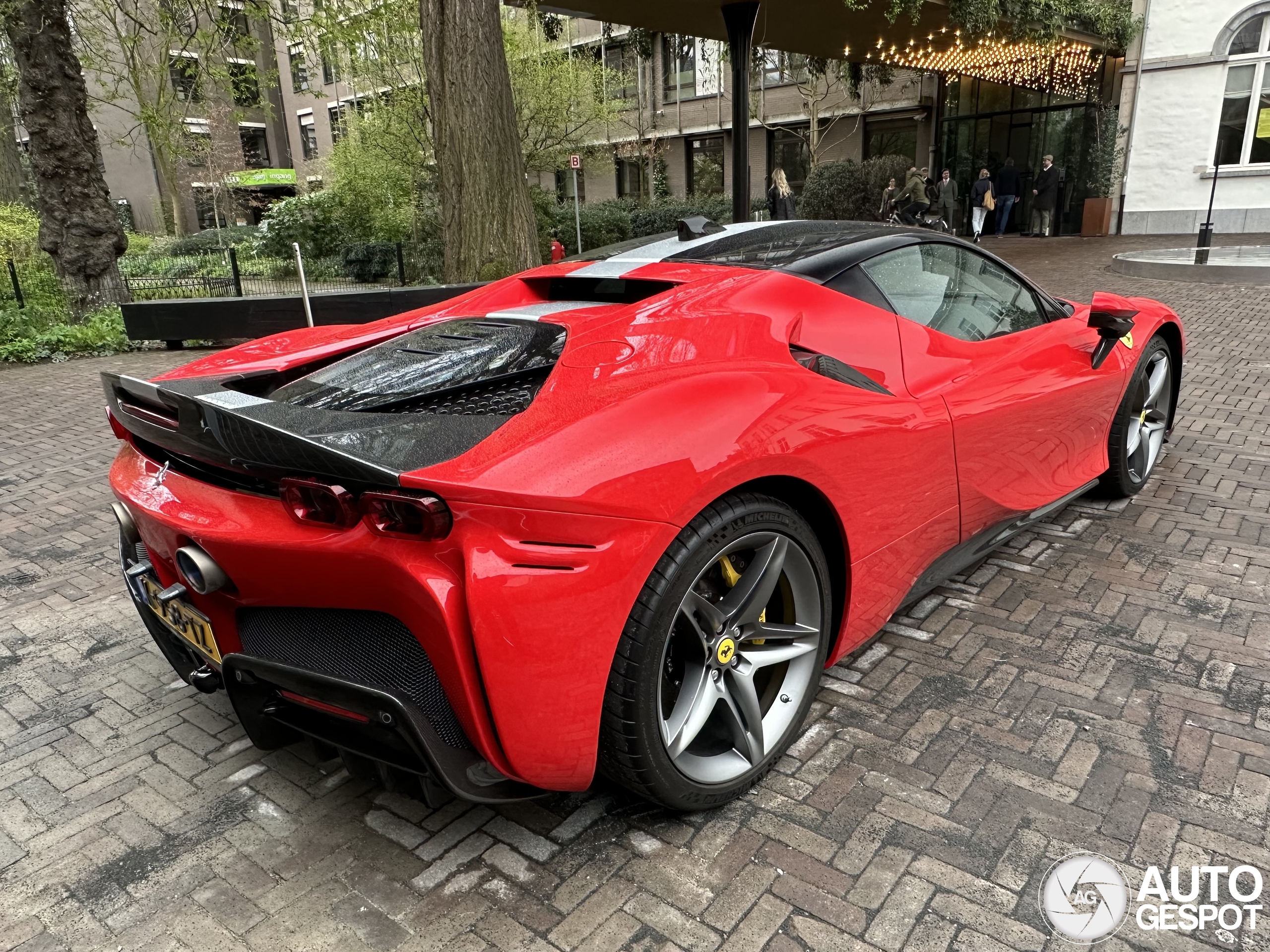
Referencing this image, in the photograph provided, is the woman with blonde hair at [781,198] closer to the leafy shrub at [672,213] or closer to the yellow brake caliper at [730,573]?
the leafy shrub at [672,213]

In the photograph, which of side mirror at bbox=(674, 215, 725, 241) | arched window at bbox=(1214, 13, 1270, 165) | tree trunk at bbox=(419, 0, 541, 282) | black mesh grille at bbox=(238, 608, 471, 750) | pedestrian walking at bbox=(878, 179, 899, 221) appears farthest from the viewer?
pedestrian walking at bbox=(878, 179, 899, 221)

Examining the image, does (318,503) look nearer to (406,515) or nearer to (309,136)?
(406,515)

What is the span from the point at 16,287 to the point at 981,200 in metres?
17.9

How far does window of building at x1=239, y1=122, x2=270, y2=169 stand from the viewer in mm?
42719

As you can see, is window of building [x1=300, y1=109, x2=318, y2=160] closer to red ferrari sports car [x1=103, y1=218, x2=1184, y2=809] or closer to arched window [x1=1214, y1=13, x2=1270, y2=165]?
arched window [x1=1214, y1=13, x2=1270, y2=165]

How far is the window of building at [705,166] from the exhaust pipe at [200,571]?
28931 mm

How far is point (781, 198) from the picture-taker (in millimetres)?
16922

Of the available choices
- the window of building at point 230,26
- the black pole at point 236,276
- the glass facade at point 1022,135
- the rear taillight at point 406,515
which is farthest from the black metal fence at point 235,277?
the glass facade at point 1022,135

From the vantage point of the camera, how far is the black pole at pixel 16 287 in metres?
12.7

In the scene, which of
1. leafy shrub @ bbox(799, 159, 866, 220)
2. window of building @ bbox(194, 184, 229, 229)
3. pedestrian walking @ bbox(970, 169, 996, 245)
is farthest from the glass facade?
window of building @ bbox(194, 184, 229, 229)

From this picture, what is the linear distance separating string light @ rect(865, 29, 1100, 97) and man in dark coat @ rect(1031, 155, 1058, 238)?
1.64 m

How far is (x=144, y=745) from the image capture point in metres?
2.67


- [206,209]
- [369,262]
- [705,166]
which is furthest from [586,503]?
[206,209]

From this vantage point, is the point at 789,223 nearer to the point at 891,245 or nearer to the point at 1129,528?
the point at 891,245
